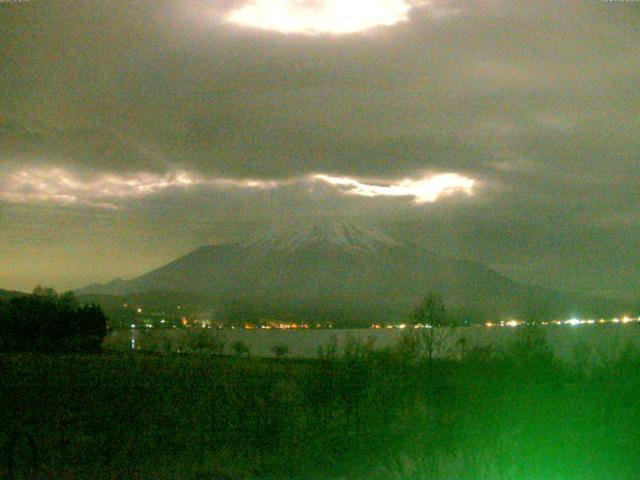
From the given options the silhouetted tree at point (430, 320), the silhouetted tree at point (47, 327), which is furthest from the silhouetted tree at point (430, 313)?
the silhouetted tree at point (47, 327)

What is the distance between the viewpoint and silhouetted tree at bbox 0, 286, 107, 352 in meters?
53.9

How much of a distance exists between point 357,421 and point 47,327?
42.1m

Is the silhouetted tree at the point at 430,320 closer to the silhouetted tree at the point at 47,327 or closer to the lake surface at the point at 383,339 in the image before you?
the lake surface at the point at 383,339

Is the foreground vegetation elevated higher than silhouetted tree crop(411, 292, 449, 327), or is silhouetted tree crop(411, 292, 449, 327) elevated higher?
silhouetted tree crop(411, 292, 449, 327)

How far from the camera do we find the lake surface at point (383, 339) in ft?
90.9

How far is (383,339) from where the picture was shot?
4703cm

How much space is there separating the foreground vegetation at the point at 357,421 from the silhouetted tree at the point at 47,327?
21990mm

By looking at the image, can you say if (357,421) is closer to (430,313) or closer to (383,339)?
(430,313)

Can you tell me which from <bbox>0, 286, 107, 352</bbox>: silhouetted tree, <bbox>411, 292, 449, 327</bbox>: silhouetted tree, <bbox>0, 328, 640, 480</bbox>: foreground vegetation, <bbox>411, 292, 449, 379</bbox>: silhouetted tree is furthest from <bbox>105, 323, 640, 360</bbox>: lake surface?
<bbox>0, 286, 107, 352</bbox>: silhouetted tree

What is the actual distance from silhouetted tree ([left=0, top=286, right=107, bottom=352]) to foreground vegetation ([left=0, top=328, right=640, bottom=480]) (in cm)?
2199

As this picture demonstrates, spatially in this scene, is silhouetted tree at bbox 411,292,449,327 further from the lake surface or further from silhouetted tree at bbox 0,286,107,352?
silhouetted tree at bbox 0,286,107,352

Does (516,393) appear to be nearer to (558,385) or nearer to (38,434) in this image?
(558,385)

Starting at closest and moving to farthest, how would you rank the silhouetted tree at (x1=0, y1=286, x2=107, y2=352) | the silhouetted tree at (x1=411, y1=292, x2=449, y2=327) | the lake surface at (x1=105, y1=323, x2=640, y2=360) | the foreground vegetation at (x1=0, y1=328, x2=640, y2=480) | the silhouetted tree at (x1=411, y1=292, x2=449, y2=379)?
the foreground vegetation at (x1=0, y1=328, x2=640, y2=480) < the lake surface at (x1=105, y1=323, x2=640, y2=360) < the silhouetted tree at (x1=411, y1=292, x2=449, y2=379) < the silhouetted tree at (x1=411, y1=292, x2=449, y2=327) < the silhouetted tree at (x1=0, y1=286, x2=107, y2=352)

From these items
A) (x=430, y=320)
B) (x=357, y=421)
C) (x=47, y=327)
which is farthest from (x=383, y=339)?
(x=357, y=421)
